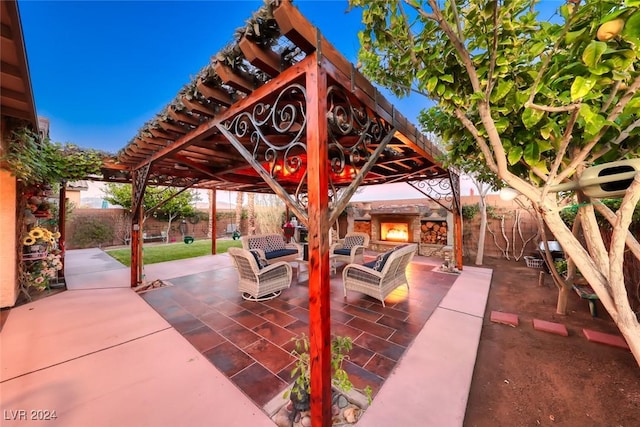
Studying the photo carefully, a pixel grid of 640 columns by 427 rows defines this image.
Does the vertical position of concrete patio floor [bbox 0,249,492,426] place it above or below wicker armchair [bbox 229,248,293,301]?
below

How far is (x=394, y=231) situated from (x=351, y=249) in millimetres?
3880

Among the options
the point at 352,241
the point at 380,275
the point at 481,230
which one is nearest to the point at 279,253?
the point at 352,241

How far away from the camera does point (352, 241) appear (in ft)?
22.3

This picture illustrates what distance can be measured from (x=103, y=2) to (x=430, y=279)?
10679 mm

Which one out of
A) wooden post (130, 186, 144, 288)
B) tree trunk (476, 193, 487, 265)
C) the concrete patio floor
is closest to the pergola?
the concrete patio floor

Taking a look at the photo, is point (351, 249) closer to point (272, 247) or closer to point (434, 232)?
point (272, 247)

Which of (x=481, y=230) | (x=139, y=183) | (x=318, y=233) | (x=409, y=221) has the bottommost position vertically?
(x=481, y=230)

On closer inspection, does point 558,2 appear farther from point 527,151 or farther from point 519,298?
point 519,298

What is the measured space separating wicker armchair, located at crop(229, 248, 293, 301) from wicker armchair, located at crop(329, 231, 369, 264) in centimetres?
212

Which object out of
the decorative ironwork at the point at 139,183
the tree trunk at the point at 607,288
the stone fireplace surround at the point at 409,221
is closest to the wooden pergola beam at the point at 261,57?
the tree trunk at the point at 607,288

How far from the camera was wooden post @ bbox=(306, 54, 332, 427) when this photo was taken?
55.6 inches

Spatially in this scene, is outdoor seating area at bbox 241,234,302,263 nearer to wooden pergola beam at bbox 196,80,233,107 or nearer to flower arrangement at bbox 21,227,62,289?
flower arrangement at bbox 21,227,62,289

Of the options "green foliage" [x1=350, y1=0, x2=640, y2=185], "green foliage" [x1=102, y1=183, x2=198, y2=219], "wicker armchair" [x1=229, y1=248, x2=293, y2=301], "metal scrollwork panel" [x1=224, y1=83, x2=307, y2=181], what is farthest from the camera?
"green foliage" [x1=102, y1=183, x2=198, y2=219]

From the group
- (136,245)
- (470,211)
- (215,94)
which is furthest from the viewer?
(470,211)
